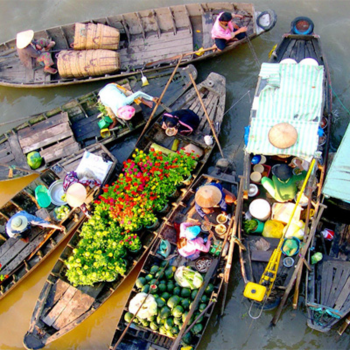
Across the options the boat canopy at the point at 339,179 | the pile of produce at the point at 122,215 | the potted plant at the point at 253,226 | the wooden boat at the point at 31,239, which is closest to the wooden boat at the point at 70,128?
the wooden boat at the point at 31,239

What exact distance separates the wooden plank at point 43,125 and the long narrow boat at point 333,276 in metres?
6.44

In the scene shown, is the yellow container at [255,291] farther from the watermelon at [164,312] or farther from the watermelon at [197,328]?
the watermelon at [164,312]

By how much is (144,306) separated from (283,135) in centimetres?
419

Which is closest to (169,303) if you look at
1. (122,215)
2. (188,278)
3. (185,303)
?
(185,303)

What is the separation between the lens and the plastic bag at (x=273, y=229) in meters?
7.39

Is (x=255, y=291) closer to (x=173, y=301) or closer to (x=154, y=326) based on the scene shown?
(x=173, y=301)

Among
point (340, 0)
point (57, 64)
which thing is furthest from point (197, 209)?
point (340, 0)

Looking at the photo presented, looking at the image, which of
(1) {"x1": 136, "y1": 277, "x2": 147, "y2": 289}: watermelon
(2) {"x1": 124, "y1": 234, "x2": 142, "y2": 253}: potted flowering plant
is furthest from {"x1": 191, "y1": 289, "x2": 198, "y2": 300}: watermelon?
(2) {"x1": 124, "y1": 234, "x2": 142, "y2": 253}: potted flowering plant

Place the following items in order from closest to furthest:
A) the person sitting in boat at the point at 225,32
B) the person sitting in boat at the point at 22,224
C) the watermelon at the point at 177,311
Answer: the watermelon at the point at 177,311 → the person sitting in boat at the point at 22,224 → the person sitting in boat at the point at 225,32

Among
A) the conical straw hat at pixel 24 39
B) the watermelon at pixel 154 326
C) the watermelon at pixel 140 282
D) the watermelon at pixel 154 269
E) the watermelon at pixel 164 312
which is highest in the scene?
the conical straw hat at pixel 24 39

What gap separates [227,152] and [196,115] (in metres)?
→ 1.49

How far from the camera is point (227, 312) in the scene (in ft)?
26.2

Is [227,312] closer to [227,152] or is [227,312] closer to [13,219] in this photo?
[227,152]

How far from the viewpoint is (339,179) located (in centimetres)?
669
